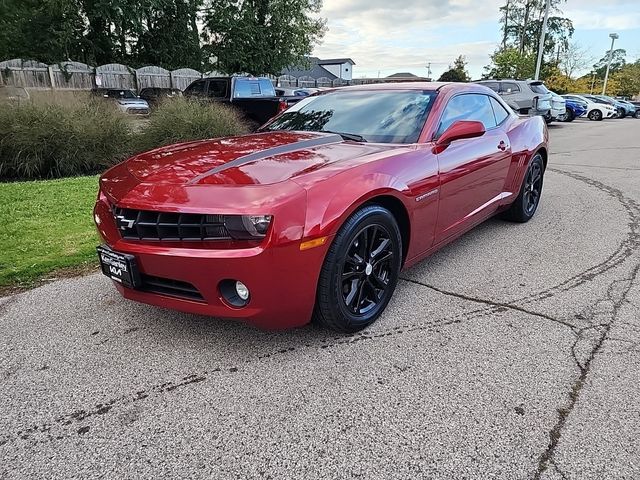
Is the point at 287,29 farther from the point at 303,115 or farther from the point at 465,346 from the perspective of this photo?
the point at 465,346

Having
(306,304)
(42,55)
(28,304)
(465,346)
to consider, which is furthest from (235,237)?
(42,55)

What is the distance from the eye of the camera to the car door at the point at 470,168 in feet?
11.8

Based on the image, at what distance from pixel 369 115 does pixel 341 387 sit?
222cm

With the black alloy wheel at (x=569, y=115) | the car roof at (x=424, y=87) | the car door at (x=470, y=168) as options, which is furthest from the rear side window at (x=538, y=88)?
the car roof at (x=424, y=87)

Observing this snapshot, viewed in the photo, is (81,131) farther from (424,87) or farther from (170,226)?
(170,226)

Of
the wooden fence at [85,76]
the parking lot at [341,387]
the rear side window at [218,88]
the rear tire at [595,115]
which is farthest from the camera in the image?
the rear tire at [595,115]

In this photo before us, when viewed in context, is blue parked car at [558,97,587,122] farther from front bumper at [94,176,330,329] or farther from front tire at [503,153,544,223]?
front bumper at [94,176,330,329]

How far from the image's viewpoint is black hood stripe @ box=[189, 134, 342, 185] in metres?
2.73

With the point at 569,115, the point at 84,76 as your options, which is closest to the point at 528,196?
the point at 84,76

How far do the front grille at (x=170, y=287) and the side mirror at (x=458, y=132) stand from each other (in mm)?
2017

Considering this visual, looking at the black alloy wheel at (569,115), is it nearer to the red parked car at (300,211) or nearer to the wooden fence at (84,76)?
the wooden fence at (84,76)

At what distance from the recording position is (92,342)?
9.46ft

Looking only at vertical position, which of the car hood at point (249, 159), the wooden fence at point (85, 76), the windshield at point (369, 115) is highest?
the wooden fence at point (85, 76)

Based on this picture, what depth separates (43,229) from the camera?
196 inches
